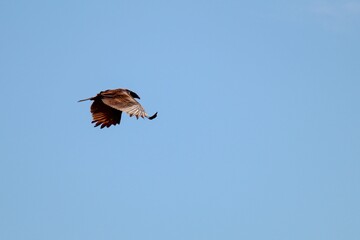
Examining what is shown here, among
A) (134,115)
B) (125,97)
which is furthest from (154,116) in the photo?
(125,97)

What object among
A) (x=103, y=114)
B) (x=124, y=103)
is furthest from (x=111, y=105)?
(x=103, y=114)

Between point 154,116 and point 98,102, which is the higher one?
point 98,102

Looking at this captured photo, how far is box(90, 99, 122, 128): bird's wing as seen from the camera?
33.2 m

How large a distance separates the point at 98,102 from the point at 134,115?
394 centimetres

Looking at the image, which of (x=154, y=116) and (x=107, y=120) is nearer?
(x=154, y=116)

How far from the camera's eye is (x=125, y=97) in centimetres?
3150

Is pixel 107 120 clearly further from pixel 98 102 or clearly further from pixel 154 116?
pixel 154 116

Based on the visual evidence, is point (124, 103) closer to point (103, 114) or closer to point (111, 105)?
point (111, 105)

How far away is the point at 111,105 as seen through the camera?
31.4 metres

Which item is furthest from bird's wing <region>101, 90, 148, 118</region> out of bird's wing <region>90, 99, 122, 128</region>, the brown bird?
bird's wing <region>90, 99, 122, 128</region>

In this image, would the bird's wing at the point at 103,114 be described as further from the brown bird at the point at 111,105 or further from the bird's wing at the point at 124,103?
the bird's wing at the point at 124,103

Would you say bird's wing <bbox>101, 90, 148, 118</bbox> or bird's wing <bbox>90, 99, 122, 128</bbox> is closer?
bird's wing <bbox>101, 90, 148, 118</bbox>

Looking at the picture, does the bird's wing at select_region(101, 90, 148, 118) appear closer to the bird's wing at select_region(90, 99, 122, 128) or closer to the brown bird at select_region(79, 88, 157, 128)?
the brown bird at select_region(79, 88, 157, 128)

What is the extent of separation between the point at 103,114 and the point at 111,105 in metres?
2.01
